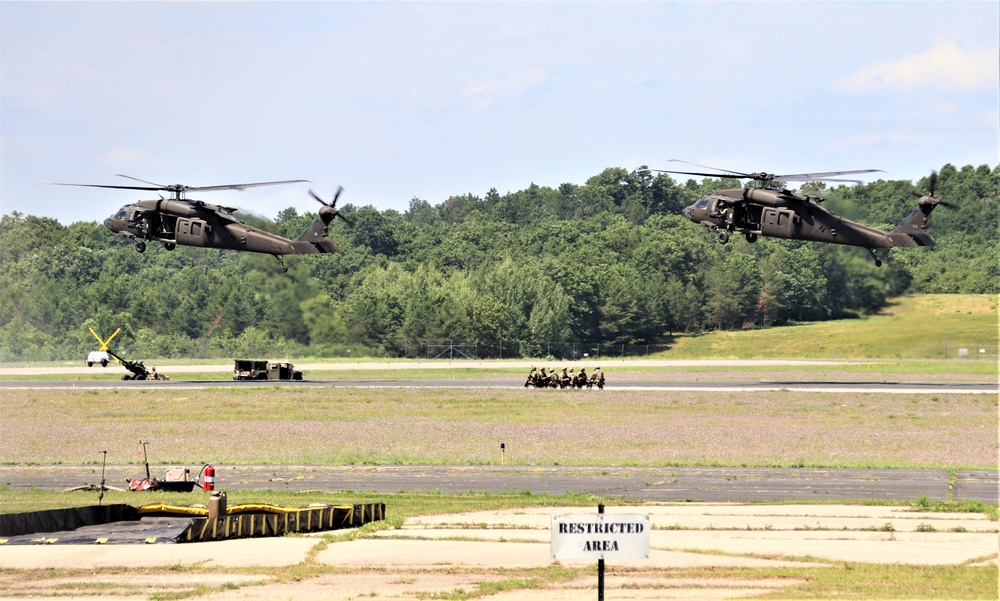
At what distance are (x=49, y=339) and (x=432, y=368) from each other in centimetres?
4898

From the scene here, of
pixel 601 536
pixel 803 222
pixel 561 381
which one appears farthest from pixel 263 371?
pixel 601 536

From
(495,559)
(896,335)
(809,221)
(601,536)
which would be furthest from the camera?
(896,335)

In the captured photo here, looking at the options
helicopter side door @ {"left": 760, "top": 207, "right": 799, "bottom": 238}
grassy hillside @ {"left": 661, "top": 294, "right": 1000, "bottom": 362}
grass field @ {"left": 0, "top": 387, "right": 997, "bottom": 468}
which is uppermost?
helicopter side door @ {"left": 760, "top": 207, "right": 799, "bottom": 238}

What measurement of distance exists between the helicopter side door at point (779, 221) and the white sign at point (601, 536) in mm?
51914

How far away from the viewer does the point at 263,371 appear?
82.1m

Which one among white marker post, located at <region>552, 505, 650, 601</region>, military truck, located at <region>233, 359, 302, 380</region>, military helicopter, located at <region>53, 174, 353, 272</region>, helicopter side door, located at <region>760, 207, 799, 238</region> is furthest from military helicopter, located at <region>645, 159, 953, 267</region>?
white marker post, located at <region>552, 505, 650, 601</region>

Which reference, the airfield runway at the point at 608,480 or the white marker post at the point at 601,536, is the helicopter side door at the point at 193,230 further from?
the white marker post at the point at 601,536

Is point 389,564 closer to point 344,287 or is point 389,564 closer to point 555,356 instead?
point 555,356

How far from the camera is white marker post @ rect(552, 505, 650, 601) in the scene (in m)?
15.8

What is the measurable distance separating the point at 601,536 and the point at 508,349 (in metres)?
112

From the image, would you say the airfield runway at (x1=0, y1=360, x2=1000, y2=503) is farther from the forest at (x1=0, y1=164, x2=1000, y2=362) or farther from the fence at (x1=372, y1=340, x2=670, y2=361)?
the fence at (x1=372, y1=340, x2=670, y2=361)

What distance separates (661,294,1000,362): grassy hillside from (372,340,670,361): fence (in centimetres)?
948

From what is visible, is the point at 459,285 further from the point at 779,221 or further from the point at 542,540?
the point at 542,540

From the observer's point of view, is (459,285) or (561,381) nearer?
(561,381)
